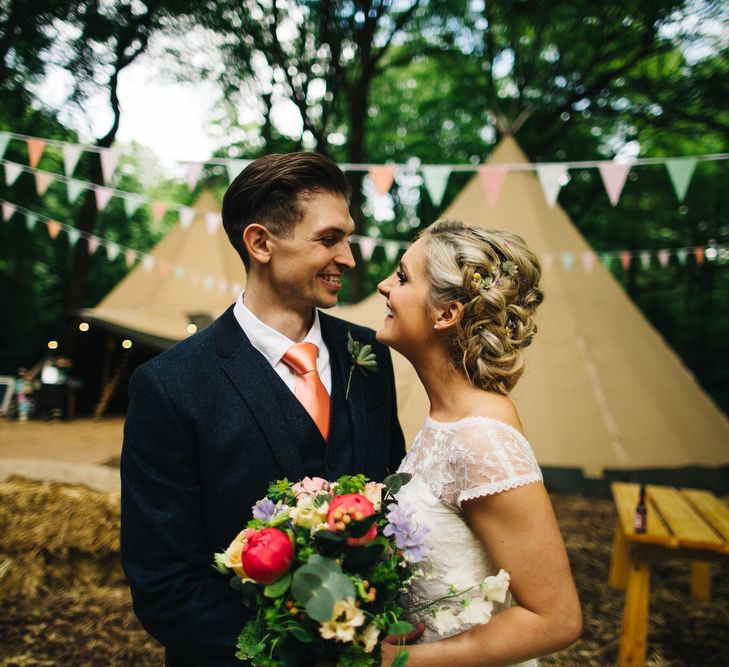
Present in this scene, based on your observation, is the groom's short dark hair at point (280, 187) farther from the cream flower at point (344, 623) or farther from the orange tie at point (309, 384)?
the cream flower at point (344, 623)

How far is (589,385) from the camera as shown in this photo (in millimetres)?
5707

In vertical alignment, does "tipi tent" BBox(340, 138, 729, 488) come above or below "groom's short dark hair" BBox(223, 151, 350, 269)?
below

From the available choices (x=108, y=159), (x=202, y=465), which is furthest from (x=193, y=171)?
(x=202, y=465)

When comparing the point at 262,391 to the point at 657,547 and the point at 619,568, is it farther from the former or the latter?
the point at 619,568

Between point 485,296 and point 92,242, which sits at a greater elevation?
point 92,242

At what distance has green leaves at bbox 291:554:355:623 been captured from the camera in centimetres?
104

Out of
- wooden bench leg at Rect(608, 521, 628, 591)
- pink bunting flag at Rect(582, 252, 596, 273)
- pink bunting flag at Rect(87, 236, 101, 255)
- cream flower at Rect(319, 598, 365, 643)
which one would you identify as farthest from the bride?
pink bunting flag at Rect(87, 236, 101, 255)

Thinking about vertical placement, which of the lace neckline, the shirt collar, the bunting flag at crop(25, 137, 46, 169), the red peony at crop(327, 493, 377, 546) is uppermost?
the bunting flag at crop(25, 137, 46, 169)

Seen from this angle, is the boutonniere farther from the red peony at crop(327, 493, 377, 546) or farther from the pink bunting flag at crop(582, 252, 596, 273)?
the pink bunting flag at crop(582, 252, 596, 273)

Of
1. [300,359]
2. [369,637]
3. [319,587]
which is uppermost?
[300,359]

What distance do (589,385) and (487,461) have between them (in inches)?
187

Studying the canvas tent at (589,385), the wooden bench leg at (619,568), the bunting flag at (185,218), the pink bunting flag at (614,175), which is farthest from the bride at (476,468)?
the bunting flag at (185,218)

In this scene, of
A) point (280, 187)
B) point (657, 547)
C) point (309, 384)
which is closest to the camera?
point (309, 384)

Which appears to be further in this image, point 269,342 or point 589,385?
point 589,385
